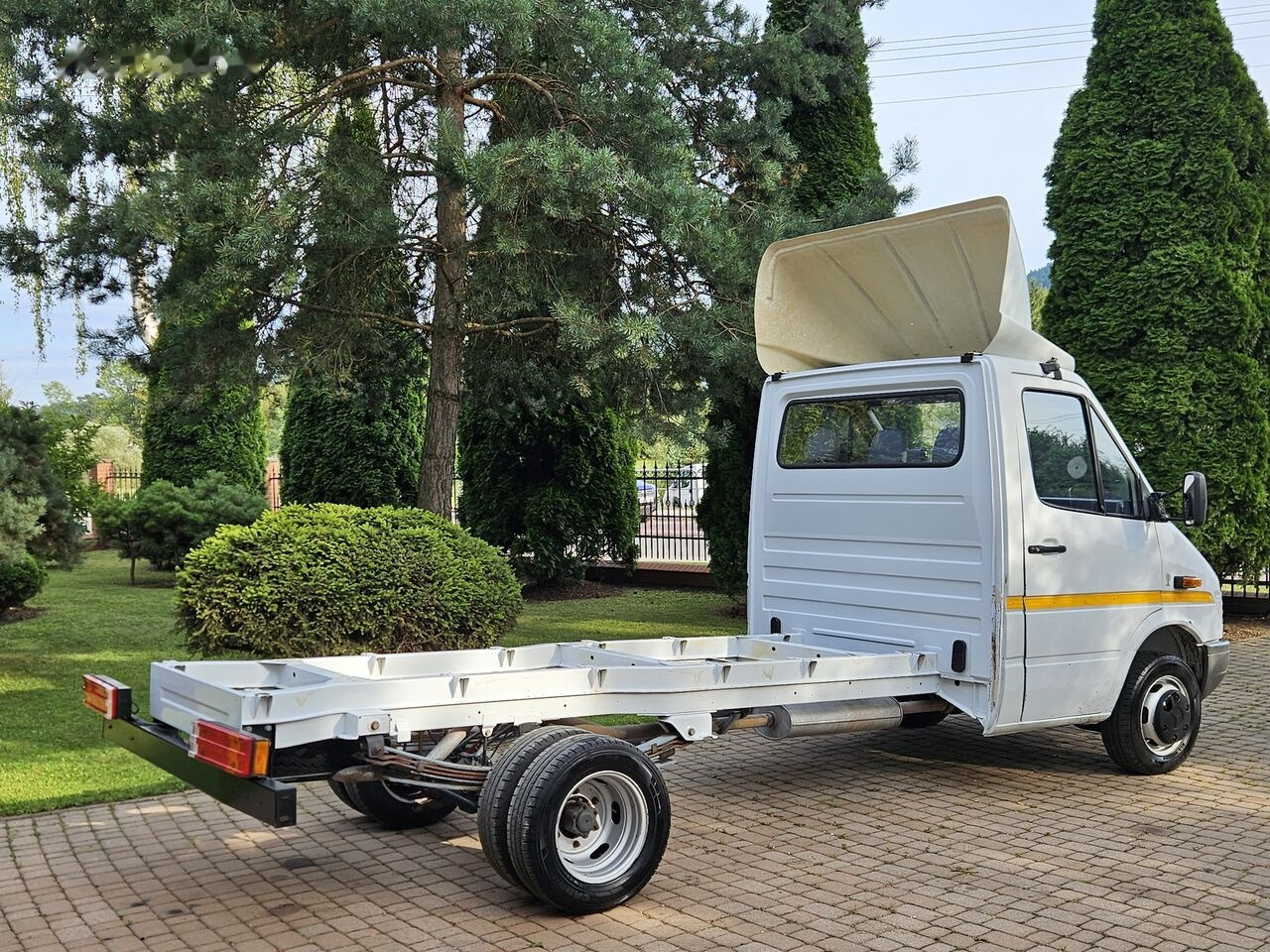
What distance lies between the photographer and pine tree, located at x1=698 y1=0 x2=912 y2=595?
488 inches

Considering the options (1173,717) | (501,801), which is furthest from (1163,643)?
(501,801)

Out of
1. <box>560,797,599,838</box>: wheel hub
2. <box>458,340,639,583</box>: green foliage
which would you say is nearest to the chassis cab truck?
<box>560,797,599,838</box>: wheel hub

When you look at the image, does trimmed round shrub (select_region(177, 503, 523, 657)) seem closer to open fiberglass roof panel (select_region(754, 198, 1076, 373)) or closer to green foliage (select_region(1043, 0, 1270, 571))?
open fiberglass roof panel (select_region(754, 198, 1076, 373))

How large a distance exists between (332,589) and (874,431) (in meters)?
Answer: 4.36

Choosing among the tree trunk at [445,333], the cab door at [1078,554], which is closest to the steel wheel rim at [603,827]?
the cab door at [1078,554]

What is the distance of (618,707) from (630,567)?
1217 cm

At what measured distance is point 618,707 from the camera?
524 cm

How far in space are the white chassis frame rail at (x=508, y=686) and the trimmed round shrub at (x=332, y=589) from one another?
3.14 meters

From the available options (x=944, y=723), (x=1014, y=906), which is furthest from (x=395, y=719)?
(x=944, y=723)

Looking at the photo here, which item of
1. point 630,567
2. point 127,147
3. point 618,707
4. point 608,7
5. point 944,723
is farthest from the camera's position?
point 630,567

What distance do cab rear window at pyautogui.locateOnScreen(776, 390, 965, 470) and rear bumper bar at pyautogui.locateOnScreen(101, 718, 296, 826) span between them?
4034mm

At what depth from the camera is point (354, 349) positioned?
1172cm

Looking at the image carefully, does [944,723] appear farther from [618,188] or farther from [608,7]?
[608,7]

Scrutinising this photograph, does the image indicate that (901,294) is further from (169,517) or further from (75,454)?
(75,454)
